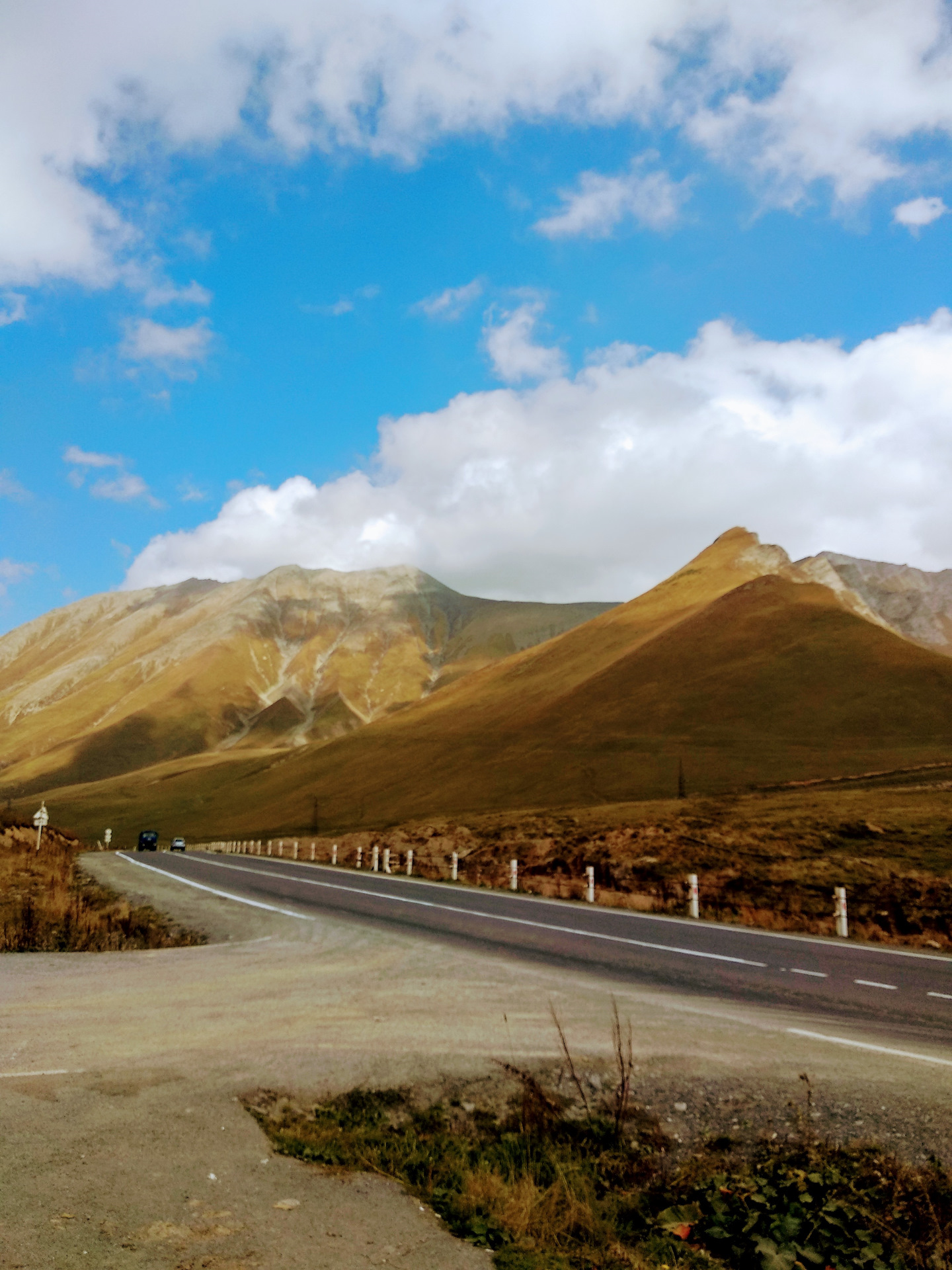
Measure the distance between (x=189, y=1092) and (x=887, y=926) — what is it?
18927 millimetres

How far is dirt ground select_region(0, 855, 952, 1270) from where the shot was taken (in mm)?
3934

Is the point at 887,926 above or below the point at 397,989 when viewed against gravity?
below

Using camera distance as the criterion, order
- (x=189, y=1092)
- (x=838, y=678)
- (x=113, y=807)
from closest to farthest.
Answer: (x=189, y=1092) → (x=838, y=678) → (x=113, y=807)

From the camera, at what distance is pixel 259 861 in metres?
45.1

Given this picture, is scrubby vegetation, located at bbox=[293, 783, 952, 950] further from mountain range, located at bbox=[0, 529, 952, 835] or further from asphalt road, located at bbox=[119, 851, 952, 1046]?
mountain range, located at bbox=[0, 529, 952, 835]

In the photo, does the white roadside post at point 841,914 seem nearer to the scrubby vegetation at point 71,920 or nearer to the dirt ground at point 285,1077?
the dirt ground at point 285,1077

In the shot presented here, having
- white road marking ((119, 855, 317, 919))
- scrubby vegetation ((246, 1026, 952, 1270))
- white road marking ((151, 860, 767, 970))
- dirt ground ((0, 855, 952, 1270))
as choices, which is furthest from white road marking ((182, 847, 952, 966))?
scrubby vegetation ((246, 1026, 952, 1270))

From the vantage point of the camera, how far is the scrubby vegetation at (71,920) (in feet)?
43.2

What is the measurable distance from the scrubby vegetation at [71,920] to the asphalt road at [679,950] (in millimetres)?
2961

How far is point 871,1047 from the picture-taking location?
24.2 feet

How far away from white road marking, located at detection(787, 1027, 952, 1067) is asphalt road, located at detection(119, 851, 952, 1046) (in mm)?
873

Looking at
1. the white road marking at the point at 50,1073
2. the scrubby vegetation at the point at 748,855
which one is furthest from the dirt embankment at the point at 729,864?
the white road marking at the point at 50,1073

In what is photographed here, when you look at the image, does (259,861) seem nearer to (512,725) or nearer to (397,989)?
(397,989)

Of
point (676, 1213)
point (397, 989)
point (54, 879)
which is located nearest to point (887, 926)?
point (397, 989)
